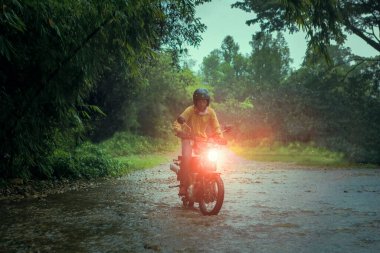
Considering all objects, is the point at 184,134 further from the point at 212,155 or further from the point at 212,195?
the point at 212,195

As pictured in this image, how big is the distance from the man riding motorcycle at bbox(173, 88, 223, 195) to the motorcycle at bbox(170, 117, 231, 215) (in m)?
0.11

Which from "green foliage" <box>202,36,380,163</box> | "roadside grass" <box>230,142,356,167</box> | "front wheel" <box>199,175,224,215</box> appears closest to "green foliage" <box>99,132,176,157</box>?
"roadside grass" <box>230,142,356,167</box>

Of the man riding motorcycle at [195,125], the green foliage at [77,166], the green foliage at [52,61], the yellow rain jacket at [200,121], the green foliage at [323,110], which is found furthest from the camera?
the green foliage at [323,110]

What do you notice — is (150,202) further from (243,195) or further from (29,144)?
(29,144)

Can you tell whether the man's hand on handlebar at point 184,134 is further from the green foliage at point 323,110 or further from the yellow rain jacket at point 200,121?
the green foliage at point 323,110

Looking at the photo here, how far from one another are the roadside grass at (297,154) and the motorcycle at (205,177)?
47.3ft

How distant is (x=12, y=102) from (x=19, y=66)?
0.84m

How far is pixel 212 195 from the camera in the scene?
755cm

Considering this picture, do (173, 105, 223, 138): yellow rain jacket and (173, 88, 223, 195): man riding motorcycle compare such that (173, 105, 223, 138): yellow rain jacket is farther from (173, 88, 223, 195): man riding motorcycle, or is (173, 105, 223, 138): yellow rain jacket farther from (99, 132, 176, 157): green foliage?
(99, 132, 176, 157): green foliage

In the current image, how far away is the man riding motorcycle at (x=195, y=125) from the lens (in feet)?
26.6

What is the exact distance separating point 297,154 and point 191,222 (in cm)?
2297

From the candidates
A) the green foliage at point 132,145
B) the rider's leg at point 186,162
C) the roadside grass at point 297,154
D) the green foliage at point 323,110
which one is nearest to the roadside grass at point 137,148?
the green foliage at point 132,145

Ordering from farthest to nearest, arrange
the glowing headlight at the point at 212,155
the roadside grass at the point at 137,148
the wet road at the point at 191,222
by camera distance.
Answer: the roadside grass at the point at 137,148, the glowing headlight at the point at 212,155, the wet road at the point at 191,222

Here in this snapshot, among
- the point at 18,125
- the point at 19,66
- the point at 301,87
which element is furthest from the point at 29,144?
the point at 301,87
